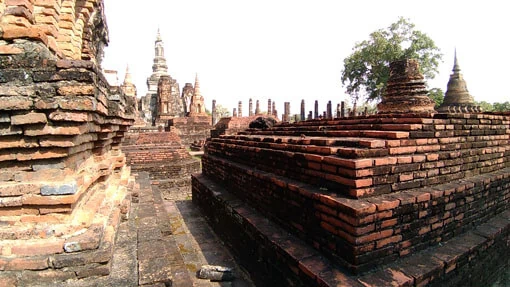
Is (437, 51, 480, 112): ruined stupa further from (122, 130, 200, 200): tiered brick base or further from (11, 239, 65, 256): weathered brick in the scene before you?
(11, 239, 65, 256): weathered brick

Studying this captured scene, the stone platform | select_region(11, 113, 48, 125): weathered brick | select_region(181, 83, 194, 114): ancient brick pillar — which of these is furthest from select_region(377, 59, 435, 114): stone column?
select_region(181, 83, 194, 114): ancient brick pillar

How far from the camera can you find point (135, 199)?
4.67m

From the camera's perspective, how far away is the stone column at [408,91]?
5.11m

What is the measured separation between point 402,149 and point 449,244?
3.55ft

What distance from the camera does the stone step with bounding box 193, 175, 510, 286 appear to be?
2250 millimetres

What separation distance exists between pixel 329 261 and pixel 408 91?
387cm

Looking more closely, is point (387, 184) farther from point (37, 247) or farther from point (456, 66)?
point (456, 66)

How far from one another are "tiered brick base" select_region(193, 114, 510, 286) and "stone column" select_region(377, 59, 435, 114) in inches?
57.3

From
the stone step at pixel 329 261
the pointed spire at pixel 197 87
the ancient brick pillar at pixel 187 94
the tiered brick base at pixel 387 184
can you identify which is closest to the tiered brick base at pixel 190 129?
the pointed spire at pixel 197 87

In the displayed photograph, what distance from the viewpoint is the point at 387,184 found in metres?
2.49

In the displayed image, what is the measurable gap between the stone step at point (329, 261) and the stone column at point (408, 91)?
211cm

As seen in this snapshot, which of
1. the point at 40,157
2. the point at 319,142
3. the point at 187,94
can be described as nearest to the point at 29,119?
the point at 40,157

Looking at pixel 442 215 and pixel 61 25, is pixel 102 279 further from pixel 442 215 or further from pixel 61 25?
pixel 442 215

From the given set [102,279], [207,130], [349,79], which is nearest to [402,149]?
[102,279]
